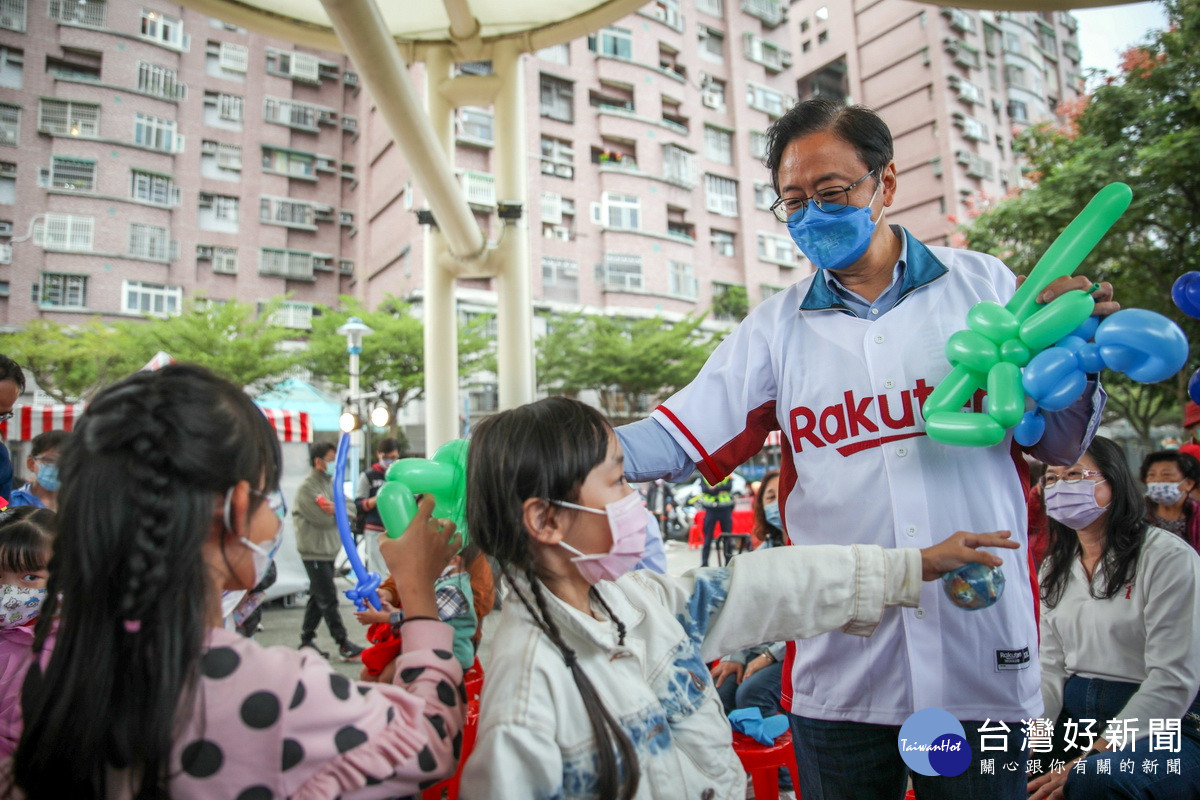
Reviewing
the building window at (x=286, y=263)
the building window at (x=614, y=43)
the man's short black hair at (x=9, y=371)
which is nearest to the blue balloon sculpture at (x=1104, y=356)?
the man's short black hair at (x=9, y=371)

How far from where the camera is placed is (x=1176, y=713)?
86.0 inches

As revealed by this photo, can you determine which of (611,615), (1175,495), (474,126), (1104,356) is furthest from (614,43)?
(611,615)

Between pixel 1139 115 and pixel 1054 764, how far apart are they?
10.2 m

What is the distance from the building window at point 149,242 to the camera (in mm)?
22625

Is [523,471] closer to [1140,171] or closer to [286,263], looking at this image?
[1140,171]

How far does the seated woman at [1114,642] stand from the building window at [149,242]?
25433mm

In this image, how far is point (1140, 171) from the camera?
30.0 ft

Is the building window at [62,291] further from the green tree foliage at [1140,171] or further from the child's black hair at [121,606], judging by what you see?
the child's black hair at [121,606]

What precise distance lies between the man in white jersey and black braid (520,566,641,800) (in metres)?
0.43

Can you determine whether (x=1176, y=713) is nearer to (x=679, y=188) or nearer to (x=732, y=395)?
(x=732, y=395)

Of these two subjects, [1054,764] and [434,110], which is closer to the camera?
[1054,764]

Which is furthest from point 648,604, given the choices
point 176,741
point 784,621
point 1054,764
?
point 1054,764

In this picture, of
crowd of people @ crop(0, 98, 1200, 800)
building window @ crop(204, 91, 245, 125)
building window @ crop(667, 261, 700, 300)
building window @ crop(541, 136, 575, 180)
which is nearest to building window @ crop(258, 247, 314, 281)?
building window @ crop(204, 91, 245, 125)

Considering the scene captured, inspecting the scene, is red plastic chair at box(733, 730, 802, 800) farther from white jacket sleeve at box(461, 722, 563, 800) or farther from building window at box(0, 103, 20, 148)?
building window at box(0, 103, 20, 148)
